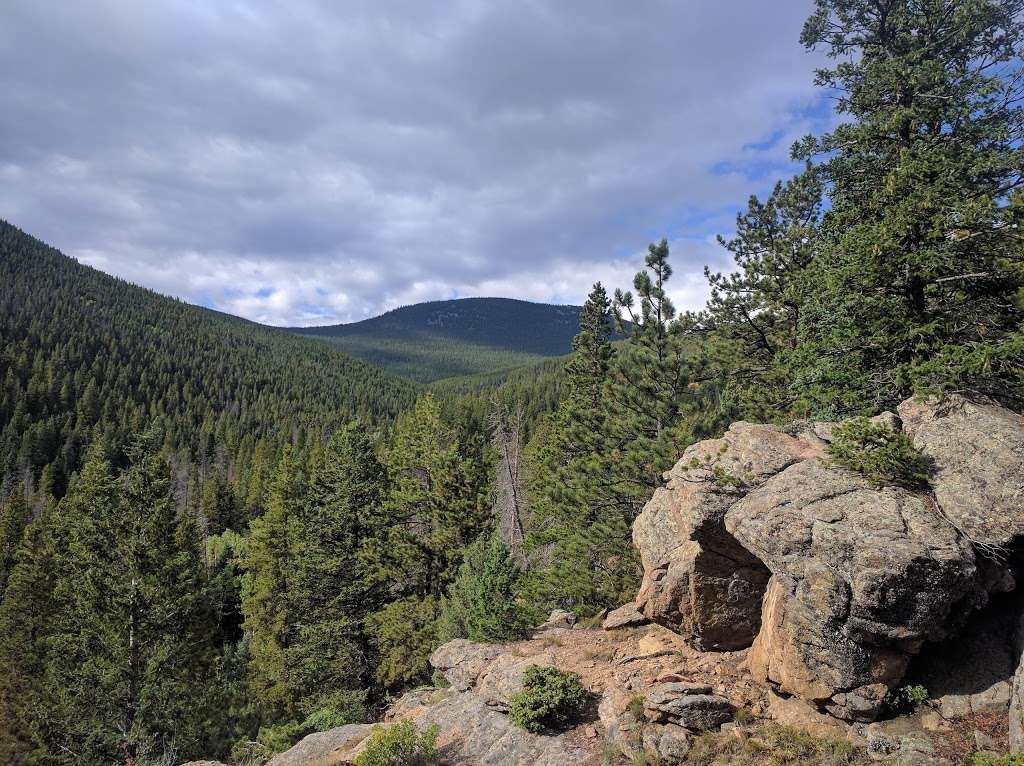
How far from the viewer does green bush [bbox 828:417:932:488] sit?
8602 millimetres

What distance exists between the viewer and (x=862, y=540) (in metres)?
8.08

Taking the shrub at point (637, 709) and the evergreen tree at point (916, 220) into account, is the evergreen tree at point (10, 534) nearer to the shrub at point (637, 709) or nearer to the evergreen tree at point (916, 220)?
the shrub at point (637, 709)

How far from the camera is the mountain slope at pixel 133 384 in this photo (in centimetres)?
10694

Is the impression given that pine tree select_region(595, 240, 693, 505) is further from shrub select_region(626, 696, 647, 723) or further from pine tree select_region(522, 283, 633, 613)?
shrub select_region(626, 696, 647, 723)

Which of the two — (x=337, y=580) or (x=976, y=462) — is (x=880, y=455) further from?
(x=337, y=580)

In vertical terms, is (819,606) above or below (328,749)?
above

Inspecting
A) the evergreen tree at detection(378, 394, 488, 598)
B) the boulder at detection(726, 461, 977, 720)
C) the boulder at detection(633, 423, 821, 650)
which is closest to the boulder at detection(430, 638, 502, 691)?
the boulder at detection(633, 423, 821, 650)

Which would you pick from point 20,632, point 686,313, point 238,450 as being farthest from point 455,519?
point 238,450

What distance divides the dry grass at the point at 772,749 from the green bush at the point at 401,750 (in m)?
5.55

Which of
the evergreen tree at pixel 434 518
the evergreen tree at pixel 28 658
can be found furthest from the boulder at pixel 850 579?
the evergreen tree at pixel 28 658

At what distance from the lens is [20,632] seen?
2466 cm

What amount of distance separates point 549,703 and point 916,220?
12648 mm

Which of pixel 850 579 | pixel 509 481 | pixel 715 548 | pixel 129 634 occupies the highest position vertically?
pixel 850 579

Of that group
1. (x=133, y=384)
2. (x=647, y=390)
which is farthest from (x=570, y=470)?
(x=133, y=384)
